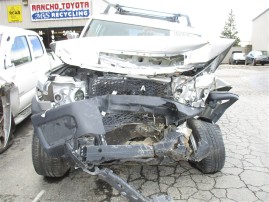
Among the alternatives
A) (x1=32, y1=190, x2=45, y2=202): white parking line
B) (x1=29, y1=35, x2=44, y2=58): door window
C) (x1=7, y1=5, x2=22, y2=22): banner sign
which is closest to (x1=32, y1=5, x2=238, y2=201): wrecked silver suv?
(x1=32, y1=190, x2=45, y2=202): white parking line

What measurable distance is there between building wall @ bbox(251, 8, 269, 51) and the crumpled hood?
32.4 metres

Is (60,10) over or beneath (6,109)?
over

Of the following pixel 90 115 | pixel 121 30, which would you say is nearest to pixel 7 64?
pixel 121 30

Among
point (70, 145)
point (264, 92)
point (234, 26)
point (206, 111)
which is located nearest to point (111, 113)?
point (70, 145)

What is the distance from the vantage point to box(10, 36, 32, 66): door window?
5.70 m

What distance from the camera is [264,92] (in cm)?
975

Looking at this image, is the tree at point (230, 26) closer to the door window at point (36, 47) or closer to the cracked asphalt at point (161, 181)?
the door window at point (36, 47)

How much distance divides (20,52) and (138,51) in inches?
128

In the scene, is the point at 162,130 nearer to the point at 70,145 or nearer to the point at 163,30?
the point at 70,145

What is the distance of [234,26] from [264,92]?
57130 mm

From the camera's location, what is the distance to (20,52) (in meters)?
6.07

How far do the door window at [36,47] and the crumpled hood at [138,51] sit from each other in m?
3.47

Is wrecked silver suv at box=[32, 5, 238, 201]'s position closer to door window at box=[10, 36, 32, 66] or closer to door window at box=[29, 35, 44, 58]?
door window at box=[10, 36, 32, 66]

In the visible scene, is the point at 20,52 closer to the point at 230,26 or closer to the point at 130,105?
the point at 130,105
